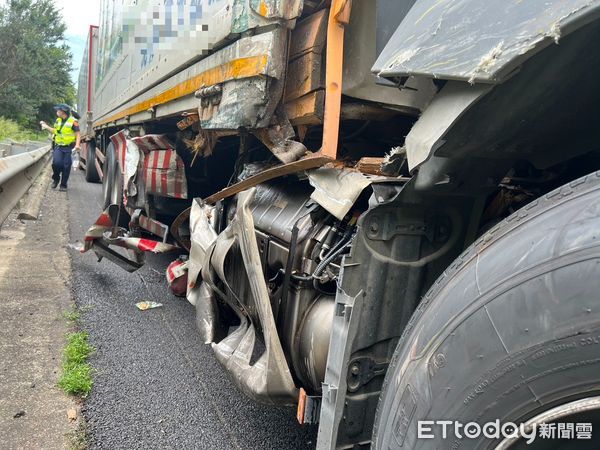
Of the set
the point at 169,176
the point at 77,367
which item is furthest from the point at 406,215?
the point at 169,176

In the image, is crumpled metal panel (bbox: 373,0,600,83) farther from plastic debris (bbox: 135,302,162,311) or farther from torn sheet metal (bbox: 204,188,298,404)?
plastic debris (bbox: 135,302,162,311)

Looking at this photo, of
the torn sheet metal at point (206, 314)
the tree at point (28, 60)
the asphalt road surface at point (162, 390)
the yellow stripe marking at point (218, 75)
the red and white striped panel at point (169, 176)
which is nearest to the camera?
the yellow stripe marking at point (218, 75)

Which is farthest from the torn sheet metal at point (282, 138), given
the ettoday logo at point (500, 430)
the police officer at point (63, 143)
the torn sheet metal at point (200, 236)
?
the police officer at point (63, 143)

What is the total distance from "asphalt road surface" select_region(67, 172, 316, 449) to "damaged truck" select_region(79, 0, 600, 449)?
0.39m

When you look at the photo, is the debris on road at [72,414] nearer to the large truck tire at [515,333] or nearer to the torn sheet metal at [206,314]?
the torn sheet metal at [206,314]

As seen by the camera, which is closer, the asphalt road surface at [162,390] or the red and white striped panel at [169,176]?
the asphalt road surface at [162,390]

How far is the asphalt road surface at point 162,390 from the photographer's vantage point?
Result: 2.59 meters

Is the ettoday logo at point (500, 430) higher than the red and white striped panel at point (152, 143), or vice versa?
the red and white striped panel at point (152, 143)

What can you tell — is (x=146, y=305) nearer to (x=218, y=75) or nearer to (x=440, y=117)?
(x=218, y=75)

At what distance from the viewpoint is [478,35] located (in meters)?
1.15

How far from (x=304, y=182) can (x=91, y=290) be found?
2798mm

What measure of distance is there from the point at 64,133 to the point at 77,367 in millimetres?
9097

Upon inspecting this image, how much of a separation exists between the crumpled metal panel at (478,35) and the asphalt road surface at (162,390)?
1.92 metres

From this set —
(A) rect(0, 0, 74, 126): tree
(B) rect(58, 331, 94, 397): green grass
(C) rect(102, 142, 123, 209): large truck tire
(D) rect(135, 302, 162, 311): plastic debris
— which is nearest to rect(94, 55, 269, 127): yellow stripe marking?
(D) rect(135, 302, 162, 311): plastic debris
